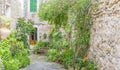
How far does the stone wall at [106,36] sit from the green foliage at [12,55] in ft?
10.2

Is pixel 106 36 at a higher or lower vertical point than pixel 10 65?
higher

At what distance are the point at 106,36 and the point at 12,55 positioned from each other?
4970 millimetres

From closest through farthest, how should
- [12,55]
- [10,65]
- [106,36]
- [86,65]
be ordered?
[106,36] < [86,65] < [10,65] < [12,55]

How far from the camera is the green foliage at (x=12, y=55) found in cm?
911

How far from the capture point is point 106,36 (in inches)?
287

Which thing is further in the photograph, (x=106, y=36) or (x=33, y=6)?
(x=33, y=6)

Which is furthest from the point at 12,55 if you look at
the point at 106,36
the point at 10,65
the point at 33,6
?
the point at 33,6

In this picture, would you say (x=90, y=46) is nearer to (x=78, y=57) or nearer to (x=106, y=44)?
(x=78, y=57)

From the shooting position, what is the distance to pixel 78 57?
9727 mm

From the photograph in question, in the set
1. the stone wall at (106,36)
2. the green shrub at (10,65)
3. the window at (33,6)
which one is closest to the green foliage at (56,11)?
the stone wall at (106,36)

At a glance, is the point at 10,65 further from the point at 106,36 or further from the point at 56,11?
the point at 56,11

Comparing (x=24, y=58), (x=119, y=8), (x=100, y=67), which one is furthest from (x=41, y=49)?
(x=119, y=8)

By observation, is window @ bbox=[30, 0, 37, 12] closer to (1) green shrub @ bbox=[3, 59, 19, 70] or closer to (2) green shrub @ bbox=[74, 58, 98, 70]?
(1) green shrub @ bbox=[3, 59, 19, 70]

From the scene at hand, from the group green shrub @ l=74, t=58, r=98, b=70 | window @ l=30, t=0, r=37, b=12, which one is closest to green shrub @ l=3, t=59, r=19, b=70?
green shrub @ l=74, t=58, r=98, b=70
